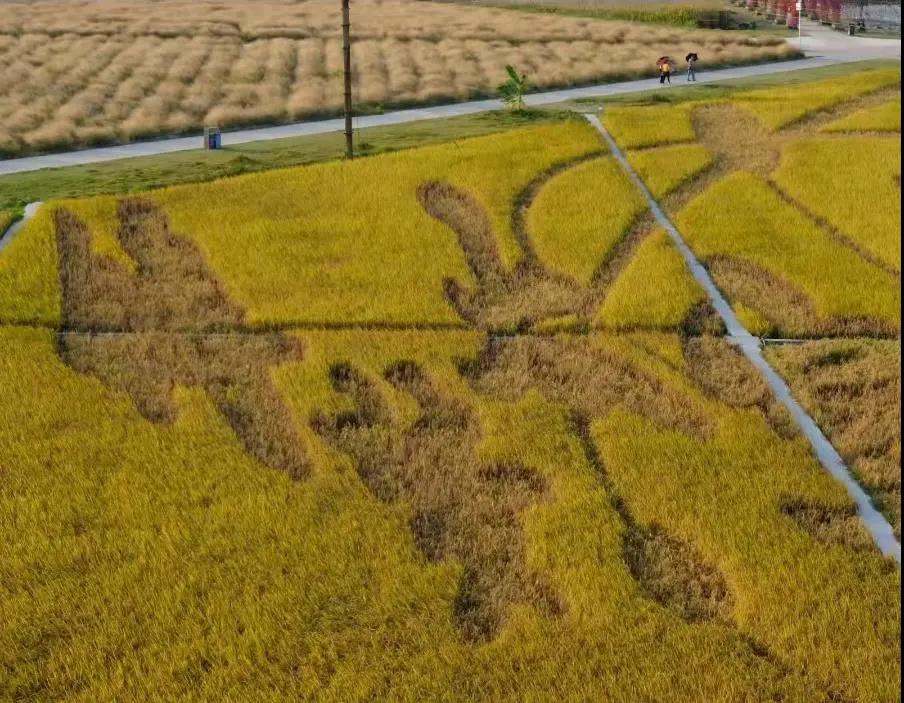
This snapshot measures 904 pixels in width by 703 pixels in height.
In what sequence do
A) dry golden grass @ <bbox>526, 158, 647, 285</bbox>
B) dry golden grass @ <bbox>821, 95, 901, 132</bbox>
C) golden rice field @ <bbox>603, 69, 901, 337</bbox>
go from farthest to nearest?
1. dry golden grass @ <bbox>821, 95, 901, 132</bbox>
2. dry golden grass @ <bbox>526, 158, 647, 285</bbox>
3. golden rice field @ <bbox>603, 69, 901, 337</bbox>

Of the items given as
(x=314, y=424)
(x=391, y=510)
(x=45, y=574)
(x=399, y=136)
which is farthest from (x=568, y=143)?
(x=45, y=574)

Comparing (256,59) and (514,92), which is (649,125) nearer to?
(514,92)

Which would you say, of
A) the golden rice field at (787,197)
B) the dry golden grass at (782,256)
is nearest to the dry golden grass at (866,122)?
the golden rice field at (787,197)

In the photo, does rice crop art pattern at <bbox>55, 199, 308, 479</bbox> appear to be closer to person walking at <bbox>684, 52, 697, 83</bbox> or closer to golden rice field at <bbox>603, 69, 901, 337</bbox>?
golden rice field at <bbox>603, 69, 901, 337</bbox>

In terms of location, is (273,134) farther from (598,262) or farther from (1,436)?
(1,436)

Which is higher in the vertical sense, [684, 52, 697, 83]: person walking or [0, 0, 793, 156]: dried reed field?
[684, 52, 697, 83]: person walking

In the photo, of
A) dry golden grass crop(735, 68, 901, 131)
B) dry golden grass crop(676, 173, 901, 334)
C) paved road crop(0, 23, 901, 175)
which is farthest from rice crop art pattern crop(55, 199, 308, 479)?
dry golden grass crop(735, 68, 901, 131)

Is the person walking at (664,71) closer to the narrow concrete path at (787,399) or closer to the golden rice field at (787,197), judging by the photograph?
the golden rice field at (787,197)
